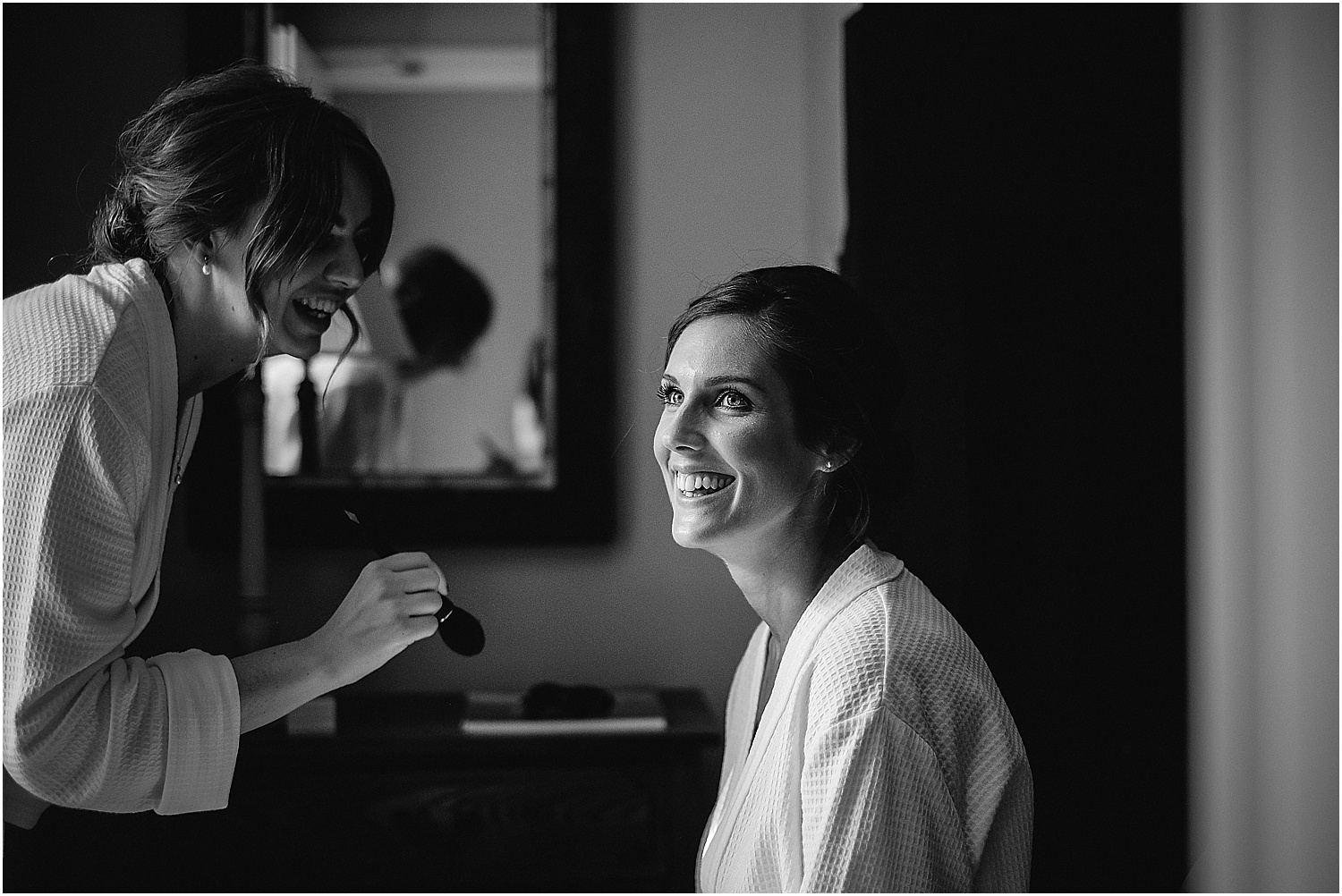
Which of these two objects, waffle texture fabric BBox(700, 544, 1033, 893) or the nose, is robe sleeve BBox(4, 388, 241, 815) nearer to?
the nose

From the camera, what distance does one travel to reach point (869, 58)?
51.8 inches

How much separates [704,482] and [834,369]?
0.14m

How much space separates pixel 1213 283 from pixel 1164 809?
0.62 metres

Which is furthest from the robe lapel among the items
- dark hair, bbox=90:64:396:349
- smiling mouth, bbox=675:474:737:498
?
dark hair, bbox=90:64:396:349

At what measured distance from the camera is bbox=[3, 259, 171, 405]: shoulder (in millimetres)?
700

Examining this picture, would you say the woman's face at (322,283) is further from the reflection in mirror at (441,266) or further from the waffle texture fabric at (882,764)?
the reflection in mirror at (441,266)

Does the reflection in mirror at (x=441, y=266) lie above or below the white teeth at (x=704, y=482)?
above

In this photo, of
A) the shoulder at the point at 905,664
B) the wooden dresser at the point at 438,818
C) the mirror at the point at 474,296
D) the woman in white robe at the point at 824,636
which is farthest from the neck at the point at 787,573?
the mirror at the point at 474,296

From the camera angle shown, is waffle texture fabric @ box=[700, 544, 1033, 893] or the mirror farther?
the mirror

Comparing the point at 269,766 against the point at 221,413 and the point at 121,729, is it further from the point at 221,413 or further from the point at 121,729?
the point at 121,729

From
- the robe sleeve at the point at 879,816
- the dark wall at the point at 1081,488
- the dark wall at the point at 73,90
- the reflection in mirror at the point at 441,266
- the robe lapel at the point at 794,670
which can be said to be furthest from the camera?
the reflection in mirror at the point at 441,266

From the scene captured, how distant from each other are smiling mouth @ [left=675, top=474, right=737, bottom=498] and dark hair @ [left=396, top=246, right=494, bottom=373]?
821mm

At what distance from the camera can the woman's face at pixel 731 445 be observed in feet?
2.76

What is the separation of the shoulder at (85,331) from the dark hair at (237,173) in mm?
51
